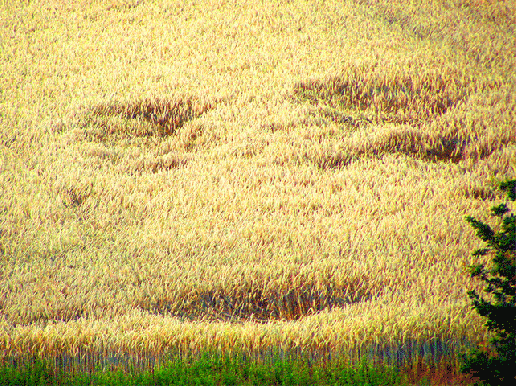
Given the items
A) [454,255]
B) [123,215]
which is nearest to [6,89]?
[123,215]

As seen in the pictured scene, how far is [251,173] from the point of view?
19.3 ft

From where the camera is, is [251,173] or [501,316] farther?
[251,173]

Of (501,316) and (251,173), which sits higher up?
(251,173)

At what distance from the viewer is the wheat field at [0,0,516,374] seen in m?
3.60

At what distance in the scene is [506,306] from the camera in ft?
8.77

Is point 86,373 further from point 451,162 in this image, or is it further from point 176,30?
point 176,30

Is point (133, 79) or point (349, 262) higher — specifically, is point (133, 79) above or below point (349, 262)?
above

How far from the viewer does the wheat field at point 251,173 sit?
142 inches

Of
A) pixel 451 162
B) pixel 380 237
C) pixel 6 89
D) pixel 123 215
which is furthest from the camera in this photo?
pixel 6 89

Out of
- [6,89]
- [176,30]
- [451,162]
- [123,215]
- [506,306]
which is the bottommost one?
[506,306]

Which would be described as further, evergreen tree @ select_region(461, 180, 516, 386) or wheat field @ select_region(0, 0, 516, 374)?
wheat field @ select_region(0, 0, 516, 374)

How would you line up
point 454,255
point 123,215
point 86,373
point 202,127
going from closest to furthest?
point 86,373 → point 454,255 → point 123,215 → point 202,127

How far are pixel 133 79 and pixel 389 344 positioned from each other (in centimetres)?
689

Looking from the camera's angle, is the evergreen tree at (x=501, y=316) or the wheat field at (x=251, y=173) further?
the wheat field at (x=251, y=173)
